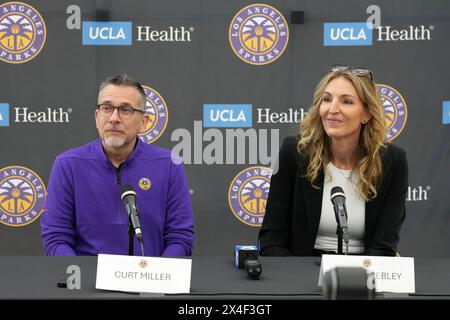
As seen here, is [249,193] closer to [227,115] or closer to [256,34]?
[227,115]

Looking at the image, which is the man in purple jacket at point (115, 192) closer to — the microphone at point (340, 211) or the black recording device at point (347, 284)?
the microphone at point (340, 211)

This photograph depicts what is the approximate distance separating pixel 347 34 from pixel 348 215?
4.61ft

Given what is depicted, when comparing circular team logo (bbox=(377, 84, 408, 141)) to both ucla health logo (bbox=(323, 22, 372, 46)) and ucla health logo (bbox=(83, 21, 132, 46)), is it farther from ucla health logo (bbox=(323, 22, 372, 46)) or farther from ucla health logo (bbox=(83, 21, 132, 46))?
ucla health logo (bbox=(83, 21, 132, 46))

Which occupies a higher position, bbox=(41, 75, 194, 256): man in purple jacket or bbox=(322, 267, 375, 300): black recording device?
bbox=(41, 75, 194, 256): man in purple jacket

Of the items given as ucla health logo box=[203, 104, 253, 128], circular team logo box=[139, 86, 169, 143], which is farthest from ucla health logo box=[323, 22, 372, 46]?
circular team logo box=[139, 86, 169, 143]

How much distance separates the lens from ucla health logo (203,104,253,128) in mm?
3426

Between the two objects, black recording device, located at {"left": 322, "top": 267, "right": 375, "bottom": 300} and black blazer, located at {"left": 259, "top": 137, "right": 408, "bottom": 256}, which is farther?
black blazer, located at {"left": 259, "top": 137, "right": 408, "bottom": 256}

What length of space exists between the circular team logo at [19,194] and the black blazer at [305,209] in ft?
5.11

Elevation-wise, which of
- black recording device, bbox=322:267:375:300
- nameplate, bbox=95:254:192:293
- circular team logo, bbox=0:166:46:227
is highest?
circular team logo, bbox=0:166:46:227

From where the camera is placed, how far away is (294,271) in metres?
1.90

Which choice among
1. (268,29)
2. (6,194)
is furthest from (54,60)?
(268,29)

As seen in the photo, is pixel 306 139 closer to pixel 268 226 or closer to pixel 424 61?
pixel 268 226

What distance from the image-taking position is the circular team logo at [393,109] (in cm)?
346
